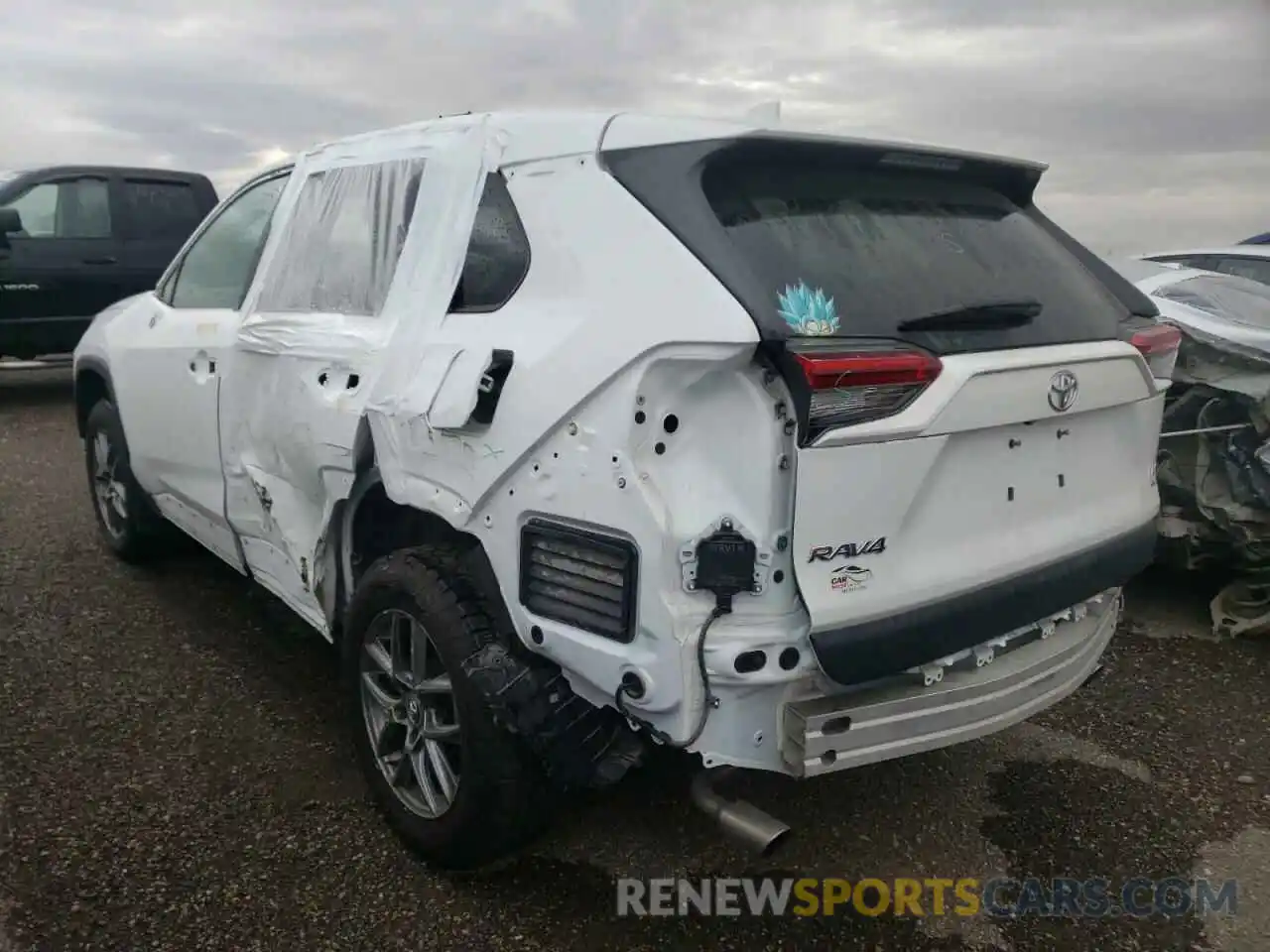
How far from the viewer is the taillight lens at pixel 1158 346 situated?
282 centimetres

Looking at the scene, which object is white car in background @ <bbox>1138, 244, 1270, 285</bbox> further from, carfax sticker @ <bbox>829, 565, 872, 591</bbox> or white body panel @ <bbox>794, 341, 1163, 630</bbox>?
carfax sticker @ <bbox>829, 565, 872, 591</bbox>

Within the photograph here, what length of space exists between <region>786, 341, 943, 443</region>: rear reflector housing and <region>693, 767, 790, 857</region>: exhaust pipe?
845mm

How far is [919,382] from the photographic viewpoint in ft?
7.19

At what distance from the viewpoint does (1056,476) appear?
261 centimetres

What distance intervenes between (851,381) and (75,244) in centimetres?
913

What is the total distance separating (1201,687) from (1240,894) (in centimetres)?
147

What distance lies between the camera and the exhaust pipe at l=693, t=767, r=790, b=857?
220 centimetres

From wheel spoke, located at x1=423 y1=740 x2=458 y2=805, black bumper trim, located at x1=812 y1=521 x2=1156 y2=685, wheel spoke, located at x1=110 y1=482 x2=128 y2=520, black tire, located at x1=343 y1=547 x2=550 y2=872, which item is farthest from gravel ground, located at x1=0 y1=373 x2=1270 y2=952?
black bumper trim, located at x1=812 y1=521 x2=1156 y2=685

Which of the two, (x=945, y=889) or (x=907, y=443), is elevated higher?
(x=907, y=443)

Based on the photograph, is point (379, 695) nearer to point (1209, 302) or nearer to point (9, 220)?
point (1209, 302)

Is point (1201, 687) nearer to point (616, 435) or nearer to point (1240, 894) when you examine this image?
point (1240, 894)

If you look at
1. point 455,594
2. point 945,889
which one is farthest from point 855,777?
point 455,594

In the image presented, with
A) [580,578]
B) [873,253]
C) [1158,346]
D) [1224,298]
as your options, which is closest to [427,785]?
[580,578]

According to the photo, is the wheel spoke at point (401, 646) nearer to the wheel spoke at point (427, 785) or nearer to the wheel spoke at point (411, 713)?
the wheel spoke at point (411, 713)
